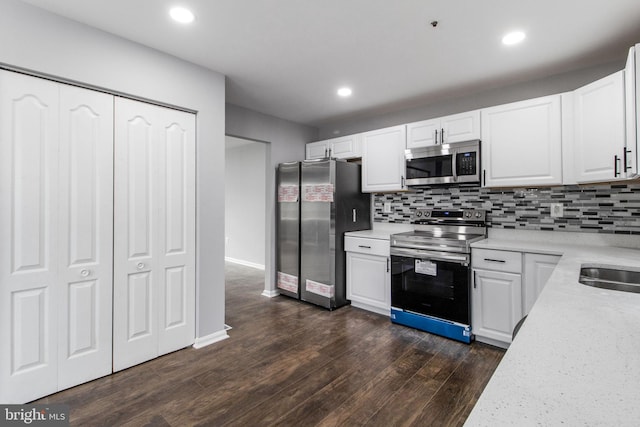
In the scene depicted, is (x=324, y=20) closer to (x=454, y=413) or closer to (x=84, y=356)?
(x=454, y=413)

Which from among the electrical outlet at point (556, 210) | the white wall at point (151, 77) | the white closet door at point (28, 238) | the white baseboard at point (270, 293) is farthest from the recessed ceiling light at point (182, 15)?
the electrical outlet at point (556, 210)

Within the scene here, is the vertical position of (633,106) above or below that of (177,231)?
above

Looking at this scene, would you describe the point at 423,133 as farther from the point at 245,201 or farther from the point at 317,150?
the point at 245,201

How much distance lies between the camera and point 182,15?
1.95 meters

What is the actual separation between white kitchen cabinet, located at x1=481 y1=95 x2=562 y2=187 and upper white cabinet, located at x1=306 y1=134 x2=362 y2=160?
149 cm

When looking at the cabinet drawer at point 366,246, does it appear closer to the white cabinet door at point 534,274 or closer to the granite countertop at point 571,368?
the white cabinet door at point 534,274

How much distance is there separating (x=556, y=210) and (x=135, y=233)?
3.66 meters

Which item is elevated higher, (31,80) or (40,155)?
(31,80)

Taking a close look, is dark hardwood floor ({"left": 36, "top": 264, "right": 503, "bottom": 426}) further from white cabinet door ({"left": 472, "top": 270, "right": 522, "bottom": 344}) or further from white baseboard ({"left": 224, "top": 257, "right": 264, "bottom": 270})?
white baseboard ({"left": 224, "top": 257, "right": 264, "bottom": 270})

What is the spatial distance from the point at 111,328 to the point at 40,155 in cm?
128

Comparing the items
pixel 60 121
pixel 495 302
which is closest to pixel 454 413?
pixel 495 302

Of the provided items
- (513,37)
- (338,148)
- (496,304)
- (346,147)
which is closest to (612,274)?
(496,304)

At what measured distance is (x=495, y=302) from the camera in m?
2.58

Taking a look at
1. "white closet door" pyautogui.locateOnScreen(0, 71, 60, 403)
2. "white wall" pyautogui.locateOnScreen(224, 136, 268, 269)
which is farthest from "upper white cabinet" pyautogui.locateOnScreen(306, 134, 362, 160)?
"white closet door" pyautogui.locateOnScreen(0, 71, 60, 403)
